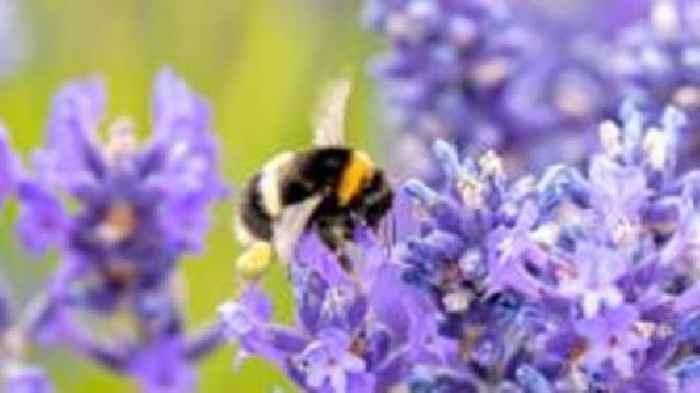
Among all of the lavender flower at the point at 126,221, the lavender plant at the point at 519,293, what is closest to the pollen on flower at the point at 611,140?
the lavender plant at the point at 519,293

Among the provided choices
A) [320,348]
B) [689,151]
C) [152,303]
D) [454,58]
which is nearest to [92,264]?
[152,303]

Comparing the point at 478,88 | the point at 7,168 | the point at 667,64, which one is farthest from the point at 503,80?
the point at 7,168

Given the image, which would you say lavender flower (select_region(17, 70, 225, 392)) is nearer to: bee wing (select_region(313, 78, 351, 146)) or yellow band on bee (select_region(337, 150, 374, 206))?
bee wing (select_region(313, 78, 351, 146))

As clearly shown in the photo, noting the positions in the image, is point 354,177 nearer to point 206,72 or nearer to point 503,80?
point 503,80

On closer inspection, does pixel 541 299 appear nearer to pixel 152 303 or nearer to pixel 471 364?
pixel 471 364

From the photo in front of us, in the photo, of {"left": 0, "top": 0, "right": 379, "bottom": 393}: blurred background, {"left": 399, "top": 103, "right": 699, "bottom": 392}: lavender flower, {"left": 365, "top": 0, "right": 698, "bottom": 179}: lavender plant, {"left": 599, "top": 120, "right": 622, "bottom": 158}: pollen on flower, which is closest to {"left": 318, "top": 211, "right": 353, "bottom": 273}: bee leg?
{"left": 399, "top": 103, "right": 699, "bottom": 392}: lavender flower

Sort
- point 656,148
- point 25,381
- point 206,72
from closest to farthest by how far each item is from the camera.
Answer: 1. point 656,148
2. point 25,381
3. point 206,72
